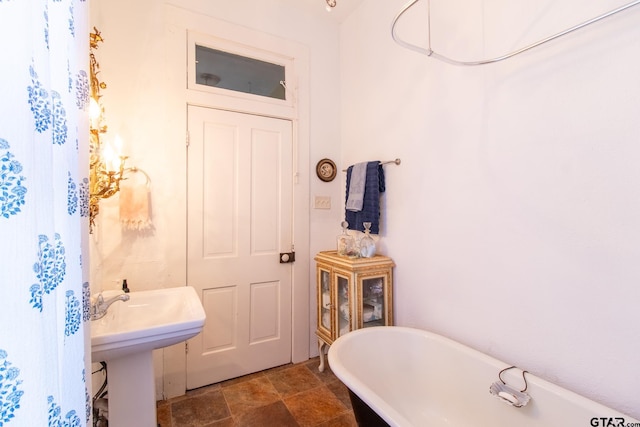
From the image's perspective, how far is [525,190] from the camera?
135cm

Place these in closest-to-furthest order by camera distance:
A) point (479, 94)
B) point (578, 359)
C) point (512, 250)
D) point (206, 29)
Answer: point (578, 359)
point (512, 250)
point (479, 94)
point (206, 29)

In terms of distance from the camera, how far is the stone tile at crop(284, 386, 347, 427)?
1.77 m

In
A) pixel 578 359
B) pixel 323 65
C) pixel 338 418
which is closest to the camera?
pixel 578 359

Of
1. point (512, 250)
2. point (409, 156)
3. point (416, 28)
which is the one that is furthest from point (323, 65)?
point (512, 250)

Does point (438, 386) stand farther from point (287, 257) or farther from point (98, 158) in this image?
point (98, 158)

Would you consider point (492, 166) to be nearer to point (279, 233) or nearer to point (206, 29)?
point (279, 233)

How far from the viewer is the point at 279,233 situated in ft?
7.80

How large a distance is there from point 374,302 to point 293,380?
2.88 ft

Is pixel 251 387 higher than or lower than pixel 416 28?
lower

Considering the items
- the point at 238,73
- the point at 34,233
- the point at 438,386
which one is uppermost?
the point at 238,73

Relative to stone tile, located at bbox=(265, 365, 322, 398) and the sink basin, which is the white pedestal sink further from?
stone tile, located at bbox=(265, 365, 322, 398)

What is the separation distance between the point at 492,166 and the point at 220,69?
2.00 meters

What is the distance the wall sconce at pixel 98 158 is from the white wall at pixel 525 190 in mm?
1798

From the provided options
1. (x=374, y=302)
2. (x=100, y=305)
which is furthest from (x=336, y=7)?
(x=100, y=305)
